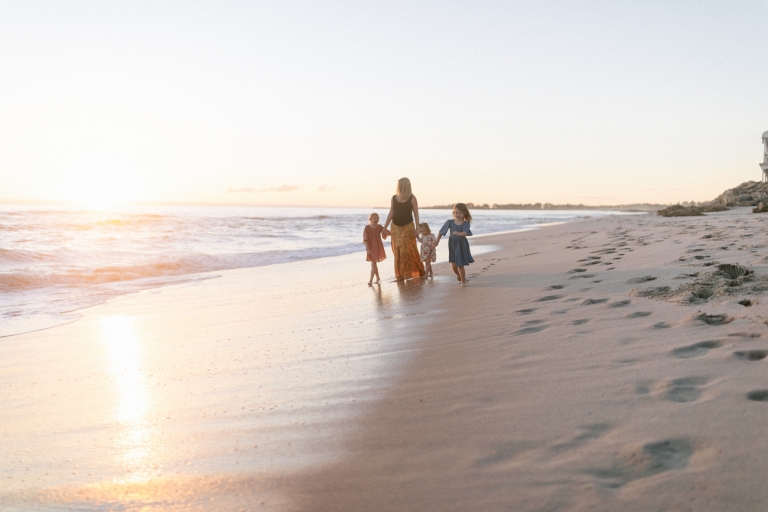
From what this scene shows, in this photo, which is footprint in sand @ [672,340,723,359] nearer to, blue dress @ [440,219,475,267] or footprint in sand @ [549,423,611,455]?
footprint in sand @ [549,423,611,455]

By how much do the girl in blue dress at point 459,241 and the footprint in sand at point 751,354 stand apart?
4741 mm

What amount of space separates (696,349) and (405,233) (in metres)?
6.18

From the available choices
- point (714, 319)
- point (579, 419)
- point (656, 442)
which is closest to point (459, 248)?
point (714, 319)

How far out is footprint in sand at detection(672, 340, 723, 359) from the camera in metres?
3.00

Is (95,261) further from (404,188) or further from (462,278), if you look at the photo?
(462,278)

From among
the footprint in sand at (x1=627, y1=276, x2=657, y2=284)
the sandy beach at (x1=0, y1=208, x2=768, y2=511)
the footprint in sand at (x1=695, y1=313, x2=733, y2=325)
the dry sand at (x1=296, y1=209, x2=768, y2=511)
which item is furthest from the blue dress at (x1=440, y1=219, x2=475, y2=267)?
the footprint in sand at (x1=695, y1=313, x2=733, y2=325)

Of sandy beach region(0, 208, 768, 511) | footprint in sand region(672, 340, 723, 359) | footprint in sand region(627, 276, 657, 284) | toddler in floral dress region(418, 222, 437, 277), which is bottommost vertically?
sandy beach region(0, 208, 768, 511)

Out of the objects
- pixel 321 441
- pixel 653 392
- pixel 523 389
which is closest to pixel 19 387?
pixel 321 441

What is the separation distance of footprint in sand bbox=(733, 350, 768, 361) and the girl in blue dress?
4741 millimetres

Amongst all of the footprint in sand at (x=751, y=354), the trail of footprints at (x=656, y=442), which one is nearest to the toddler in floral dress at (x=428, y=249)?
the trail of footprints at (x=656, y=442)

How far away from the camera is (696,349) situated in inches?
121

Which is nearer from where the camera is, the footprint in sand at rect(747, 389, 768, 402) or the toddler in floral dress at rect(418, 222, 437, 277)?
the footprint in sand at rect(747, 389, 768, 402)

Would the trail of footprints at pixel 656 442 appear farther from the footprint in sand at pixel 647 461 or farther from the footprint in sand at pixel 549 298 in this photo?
the footprint in sand at pixel 549 298

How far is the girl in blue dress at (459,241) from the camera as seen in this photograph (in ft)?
25.3
